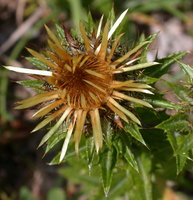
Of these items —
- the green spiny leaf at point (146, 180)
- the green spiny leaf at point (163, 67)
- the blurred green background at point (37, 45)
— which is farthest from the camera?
the blurred green background at point (37, 45)

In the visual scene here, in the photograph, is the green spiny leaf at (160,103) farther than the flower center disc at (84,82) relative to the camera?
Yes

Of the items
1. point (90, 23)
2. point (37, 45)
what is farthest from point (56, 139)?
point (37, 45)

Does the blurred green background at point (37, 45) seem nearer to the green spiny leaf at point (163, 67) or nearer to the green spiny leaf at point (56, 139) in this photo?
the green spiny leaf at point (163, 67)

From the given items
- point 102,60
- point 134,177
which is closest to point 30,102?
point 102,60

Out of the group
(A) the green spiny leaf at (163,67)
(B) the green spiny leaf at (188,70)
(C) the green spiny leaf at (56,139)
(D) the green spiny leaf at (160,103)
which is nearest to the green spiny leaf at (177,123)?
(D) the green spiny leaf at (160,103)

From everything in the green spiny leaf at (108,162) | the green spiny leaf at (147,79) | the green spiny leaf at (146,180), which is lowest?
the green spiny leaf at (146,180)

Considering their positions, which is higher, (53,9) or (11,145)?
(53,9)

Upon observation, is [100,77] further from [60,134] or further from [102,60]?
[60,134]
